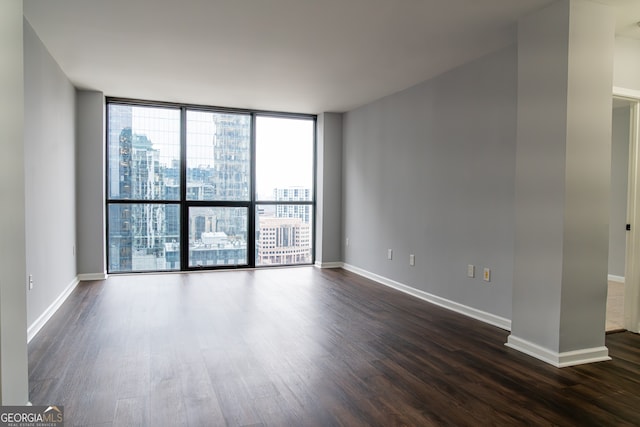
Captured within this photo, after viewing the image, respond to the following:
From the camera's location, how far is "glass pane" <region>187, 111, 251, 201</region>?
627 centimetres

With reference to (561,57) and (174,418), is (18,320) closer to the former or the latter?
(174,418)

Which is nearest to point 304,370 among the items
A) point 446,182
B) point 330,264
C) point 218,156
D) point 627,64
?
point 446,182

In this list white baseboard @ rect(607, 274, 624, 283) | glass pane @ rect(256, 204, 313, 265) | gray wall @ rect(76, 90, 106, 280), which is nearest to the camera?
gray wall @ rect(76, 90, 106, 280)

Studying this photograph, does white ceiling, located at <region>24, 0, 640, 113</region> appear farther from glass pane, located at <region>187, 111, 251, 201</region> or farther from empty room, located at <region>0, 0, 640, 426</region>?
glass pane, located at <region>187, 111, 251, 201</region>

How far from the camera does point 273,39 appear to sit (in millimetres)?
3482

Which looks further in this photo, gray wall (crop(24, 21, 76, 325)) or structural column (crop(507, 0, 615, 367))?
gray wall (crop(24, 21, 76, 325))

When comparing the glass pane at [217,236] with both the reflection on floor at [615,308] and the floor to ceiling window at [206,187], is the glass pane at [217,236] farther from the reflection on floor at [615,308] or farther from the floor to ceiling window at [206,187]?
the reflection on floor at [615,308]

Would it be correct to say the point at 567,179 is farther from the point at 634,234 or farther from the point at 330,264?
the point at 330,264

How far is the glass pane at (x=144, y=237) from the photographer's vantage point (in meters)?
5.92

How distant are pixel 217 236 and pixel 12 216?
456cm

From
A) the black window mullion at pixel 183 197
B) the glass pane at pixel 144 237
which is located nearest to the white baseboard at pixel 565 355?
the black window mullion at pixel 183 197

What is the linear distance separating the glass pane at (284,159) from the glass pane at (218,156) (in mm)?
217

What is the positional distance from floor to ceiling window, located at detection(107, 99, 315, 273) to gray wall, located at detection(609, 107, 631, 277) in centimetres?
462

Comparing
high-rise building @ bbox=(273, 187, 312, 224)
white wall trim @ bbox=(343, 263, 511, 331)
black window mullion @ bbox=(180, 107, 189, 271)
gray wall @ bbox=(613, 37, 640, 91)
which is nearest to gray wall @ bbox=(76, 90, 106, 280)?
black window mullion @ bbox=(180, 107, 189, 271)
